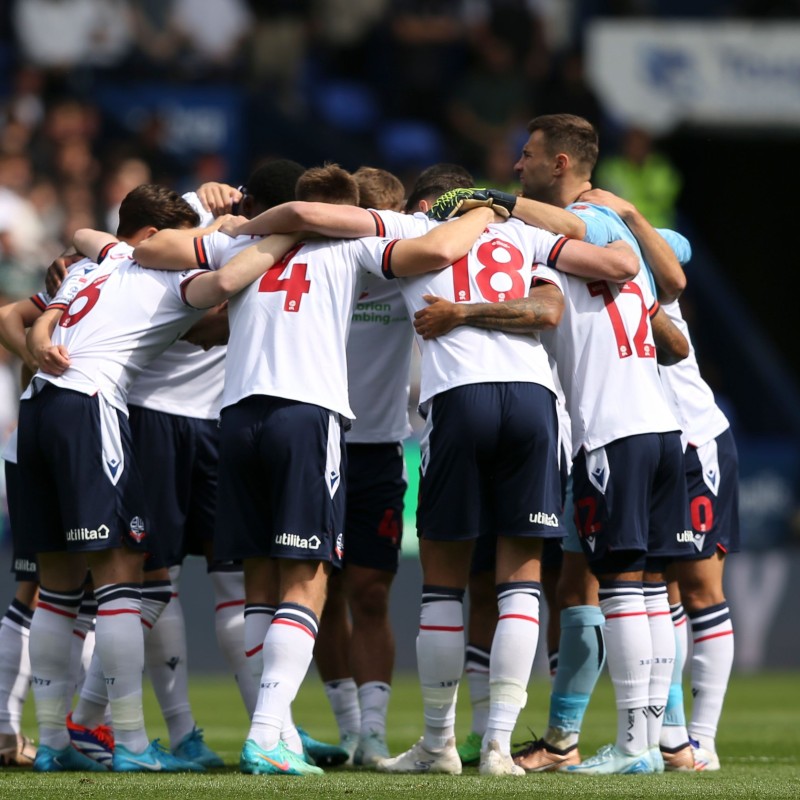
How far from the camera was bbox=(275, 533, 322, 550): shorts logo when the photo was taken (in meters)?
6.52

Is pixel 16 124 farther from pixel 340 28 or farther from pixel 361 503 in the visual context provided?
pixel 361 503

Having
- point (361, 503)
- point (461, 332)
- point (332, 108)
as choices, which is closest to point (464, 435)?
point (461, 332)

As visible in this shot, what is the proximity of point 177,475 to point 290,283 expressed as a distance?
1248mm

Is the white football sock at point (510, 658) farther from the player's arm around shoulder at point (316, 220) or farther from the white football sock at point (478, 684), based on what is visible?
the player's arm around shoulder at point (316, 220)

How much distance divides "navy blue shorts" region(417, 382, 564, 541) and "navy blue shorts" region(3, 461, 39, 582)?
172 cm

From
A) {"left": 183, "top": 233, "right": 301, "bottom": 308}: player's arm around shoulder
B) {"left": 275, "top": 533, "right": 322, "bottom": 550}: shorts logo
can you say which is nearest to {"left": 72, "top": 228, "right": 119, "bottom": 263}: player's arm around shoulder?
{"left": 183, "top": 233, "right": 301, "bottom": 308}: player's arm around shoulder

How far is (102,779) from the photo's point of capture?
6.30 m

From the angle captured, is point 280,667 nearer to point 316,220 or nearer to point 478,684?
point 478,684

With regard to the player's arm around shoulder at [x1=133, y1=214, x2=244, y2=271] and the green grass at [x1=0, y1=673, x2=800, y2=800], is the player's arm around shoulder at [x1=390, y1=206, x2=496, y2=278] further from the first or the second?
the green grass at [x1=0, y1=673, x2=800, y2=800]

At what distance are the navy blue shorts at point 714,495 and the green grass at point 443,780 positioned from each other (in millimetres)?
1012

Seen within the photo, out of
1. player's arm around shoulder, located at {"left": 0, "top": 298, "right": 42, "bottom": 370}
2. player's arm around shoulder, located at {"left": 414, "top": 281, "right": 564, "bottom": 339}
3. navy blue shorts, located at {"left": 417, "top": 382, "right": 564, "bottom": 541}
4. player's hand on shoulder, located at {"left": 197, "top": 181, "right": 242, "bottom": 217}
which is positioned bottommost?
navy blue shorts, located at {"left": 417, "top": 382, "right": 564, "bottom": 541}

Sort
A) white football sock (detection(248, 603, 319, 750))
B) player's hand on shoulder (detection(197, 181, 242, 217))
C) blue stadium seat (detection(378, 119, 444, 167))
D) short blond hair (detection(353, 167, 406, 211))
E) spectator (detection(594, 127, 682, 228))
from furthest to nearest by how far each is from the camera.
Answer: blue stadium seat (detection(378, 119, 444, 167))
spectator (detection(594, 127, 682, 228))
player's hand on shoulder (detection(197, 181, 242, 217))
short blond hair (detection(353, 167, 406, 211))
white football sock (detection(248, 603, 319, 750))

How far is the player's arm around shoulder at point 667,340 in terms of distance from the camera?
7.27m

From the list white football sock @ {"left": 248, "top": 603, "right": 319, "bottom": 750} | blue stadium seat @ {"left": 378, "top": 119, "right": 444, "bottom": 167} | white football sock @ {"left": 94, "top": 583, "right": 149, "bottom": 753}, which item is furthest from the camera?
blue stadium seat @ {"left": 378, "top": 119, "right": 444, "bottom": 167}
